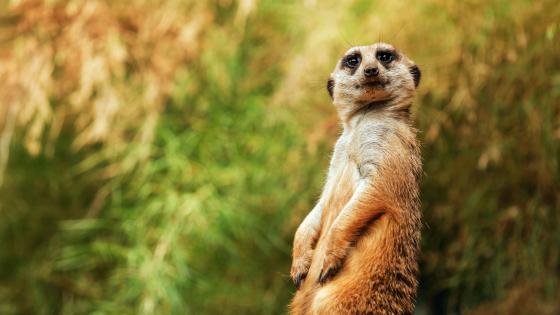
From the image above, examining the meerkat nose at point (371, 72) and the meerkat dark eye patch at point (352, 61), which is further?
the meerkat dark eye patch at point (352, 61)

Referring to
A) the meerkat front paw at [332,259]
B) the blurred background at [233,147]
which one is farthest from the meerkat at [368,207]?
the blurred background at [233,147]

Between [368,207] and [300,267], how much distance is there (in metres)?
0.24

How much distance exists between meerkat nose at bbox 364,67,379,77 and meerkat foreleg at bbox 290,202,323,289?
0.35 metres

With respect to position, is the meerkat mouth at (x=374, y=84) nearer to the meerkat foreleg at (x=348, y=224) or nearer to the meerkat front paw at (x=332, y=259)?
the meerkat foreleg at (x=348, y=224)

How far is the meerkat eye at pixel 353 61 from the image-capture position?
1.99 meters

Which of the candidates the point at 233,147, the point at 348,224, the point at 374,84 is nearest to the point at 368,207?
the point at 348,224

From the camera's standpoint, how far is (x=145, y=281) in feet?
12.9

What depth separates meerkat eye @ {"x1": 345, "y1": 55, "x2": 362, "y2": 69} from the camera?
78.2 inches

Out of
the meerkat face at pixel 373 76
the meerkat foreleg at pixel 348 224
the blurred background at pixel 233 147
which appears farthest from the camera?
the blurred background at pixel 233 147

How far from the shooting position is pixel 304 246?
1.91 meters

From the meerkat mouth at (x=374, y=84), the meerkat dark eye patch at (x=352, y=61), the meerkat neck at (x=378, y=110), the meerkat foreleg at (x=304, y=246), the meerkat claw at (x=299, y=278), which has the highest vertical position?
the meerkat dark eye patch at (x=352, y=61)

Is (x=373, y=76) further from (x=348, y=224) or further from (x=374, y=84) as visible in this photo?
(x=348, y=224)

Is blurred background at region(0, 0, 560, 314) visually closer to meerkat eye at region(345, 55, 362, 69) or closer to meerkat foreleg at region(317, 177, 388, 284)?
meerkat eye at region(345, 55, 362, 69)

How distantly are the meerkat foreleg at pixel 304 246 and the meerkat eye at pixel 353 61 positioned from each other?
37 centimetres
